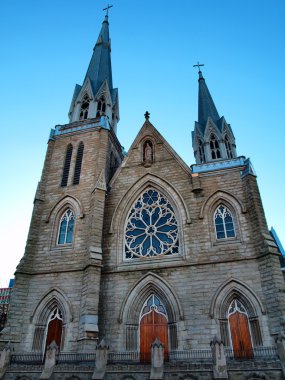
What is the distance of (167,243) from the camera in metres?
15.0

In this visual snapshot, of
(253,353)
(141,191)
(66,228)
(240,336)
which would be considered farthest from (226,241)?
(66,228)

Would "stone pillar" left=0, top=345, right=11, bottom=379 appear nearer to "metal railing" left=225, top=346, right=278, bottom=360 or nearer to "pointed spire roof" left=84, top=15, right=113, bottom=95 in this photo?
"metal railing" left=225, top=346, right=278, bottom=360

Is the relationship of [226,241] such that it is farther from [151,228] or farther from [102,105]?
[102,105]

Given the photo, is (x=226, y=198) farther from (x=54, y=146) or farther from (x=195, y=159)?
(x=54, y=146)

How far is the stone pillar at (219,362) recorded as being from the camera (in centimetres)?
918

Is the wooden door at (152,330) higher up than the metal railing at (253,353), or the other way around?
the wooden door at (152,330)

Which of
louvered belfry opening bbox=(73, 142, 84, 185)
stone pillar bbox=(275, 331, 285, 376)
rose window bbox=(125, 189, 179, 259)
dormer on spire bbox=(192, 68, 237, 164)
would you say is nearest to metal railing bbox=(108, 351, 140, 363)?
rose window bbox=(125, 189, 179, 259)

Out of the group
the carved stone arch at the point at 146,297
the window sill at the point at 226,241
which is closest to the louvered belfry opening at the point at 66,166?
the carved stone arch at the point at 146,297

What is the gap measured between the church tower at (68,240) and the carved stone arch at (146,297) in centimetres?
142

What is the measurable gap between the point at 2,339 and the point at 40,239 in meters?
4.99

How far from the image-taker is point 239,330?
489 inches

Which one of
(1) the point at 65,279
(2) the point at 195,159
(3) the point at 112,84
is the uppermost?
(3) the point at 112,84

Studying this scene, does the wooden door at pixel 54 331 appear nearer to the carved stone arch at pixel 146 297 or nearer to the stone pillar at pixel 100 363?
the carved stone arch at pixel 146 297

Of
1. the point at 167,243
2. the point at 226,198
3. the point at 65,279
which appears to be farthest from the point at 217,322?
the point at 65,279
